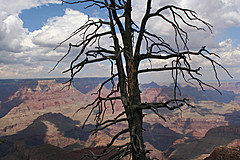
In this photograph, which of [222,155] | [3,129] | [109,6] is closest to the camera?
[109,6]

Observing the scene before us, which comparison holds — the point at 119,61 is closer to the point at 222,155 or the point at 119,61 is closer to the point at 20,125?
the point at 222,155

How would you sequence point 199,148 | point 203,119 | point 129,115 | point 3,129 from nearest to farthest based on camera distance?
point 129,115 → point 199,148 → point 3,129 → point 203,119

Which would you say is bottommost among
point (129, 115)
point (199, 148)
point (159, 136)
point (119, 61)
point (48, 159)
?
point (159, 136)

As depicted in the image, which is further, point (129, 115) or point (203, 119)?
point (203, 119)

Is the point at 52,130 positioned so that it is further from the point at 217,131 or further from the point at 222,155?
the point at 222,155

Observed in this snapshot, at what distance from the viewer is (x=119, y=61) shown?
11.5ft

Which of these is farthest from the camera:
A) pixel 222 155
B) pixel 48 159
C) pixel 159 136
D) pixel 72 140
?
pixel 159 136

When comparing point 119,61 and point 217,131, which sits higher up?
point 119,61

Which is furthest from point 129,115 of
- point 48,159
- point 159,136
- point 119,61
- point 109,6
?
point 159,136

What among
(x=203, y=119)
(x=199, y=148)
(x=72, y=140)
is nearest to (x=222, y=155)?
(x=199, y=148)

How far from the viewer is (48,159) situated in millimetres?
51656

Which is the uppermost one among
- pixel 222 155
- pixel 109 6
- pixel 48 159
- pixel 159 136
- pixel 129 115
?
pixel 109 6

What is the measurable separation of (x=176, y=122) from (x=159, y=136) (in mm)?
36649

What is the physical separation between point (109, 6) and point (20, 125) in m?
171
